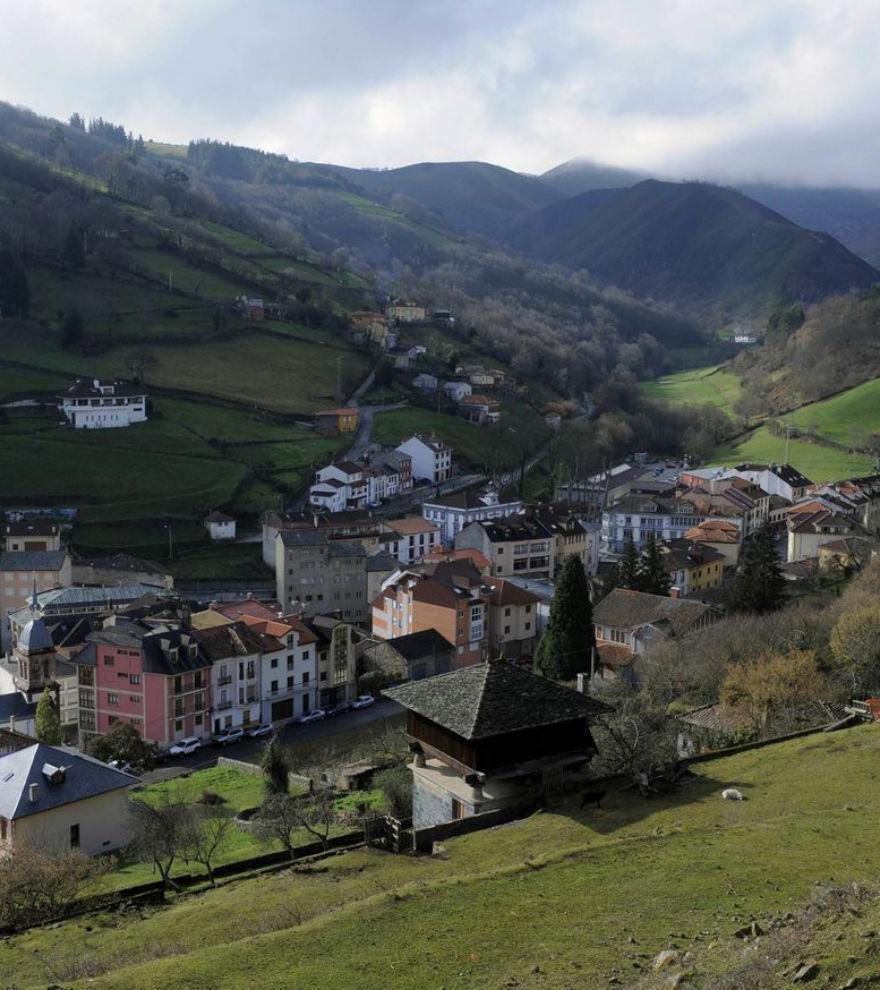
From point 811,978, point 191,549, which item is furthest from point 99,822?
point 191,549

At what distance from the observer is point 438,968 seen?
49.3ft

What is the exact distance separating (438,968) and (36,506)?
214ft

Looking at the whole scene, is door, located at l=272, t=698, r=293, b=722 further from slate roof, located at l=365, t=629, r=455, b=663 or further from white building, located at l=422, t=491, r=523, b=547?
white building, located at l=422, t=491, r=523, b=547

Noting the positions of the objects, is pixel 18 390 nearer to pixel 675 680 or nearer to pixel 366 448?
pixel 366 448

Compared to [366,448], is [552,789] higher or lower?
lower

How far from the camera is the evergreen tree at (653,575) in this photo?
56.8m

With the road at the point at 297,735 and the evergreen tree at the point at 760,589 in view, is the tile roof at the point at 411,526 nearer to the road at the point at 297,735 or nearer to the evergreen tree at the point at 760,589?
the road at the point at 297,735

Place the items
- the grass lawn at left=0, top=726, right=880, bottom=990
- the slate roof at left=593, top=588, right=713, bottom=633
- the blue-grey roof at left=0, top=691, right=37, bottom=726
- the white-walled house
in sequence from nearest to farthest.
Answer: the grass lawn at left=0, top=726, right=880, bottom=990 < the white-walled house < the blue-grey roof at left=0, top=691, right=37, bottom=726 < the slate roof at left=593, top=588, right=713, bottom=633

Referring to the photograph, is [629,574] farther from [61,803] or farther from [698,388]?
[698,388]

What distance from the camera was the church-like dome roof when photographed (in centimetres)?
4772

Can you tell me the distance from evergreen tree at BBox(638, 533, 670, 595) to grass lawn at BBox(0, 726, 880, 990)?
109 ft

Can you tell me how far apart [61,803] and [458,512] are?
52634 mm

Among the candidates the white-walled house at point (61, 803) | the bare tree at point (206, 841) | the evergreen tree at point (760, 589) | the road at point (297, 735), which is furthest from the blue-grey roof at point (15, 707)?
the evergreen tree at point (760, 589)

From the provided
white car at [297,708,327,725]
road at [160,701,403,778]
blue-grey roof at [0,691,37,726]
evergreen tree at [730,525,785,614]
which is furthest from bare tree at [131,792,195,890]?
evergreen tree at [730,525,785,614]
